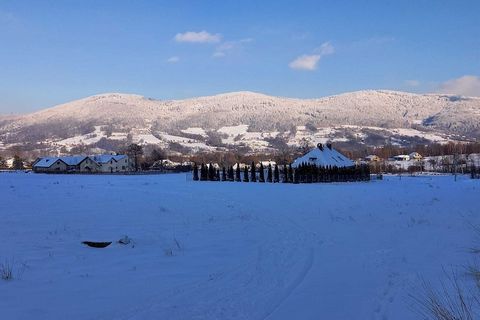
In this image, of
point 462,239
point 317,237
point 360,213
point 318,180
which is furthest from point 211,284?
point 318,180

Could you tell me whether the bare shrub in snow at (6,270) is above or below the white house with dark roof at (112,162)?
below

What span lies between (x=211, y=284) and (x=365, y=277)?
2.97m

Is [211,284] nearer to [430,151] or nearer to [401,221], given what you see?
[401,221]

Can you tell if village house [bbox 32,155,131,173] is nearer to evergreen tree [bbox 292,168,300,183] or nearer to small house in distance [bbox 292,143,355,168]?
small house in distance [bbox 292,143,355,168]

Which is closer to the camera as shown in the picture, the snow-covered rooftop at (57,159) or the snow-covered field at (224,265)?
the snow-covered field at (224,265)

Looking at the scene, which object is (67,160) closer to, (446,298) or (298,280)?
(298,280)

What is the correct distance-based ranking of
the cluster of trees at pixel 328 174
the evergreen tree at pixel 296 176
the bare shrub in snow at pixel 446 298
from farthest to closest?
the cluster of trees at pixel 328 174, the evergreen tree at pixel 296 176, the bare shrub in snow at pixel 446 298

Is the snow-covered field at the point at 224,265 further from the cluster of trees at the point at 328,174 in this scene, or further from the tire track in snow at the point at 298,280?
the cluster of trees at the point at 328,174

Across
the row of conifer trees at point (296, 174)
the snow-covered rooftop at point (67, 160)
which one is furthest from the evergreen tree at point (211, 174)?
the snow-covered rooftop at point (67, 160)

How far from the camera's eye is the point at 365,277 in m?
8.50

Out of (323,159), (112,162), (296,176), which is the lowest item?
(296,176)

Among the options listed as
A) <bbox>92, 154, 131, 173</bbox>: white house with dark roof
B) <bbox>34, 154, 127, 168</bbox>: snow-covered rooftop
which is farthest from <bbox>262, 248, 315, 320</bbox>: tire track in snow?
<bbox>34, 154, 127, 168</bbox>: snow-covered rooftop

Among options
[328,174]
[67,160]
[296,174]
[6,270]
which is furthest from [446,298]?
[67,160]

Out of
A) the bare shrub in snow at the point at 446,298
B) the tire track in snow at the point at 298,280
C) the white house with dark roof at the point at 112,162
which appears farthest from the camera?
the white house with dark roof at the point at 112,162
